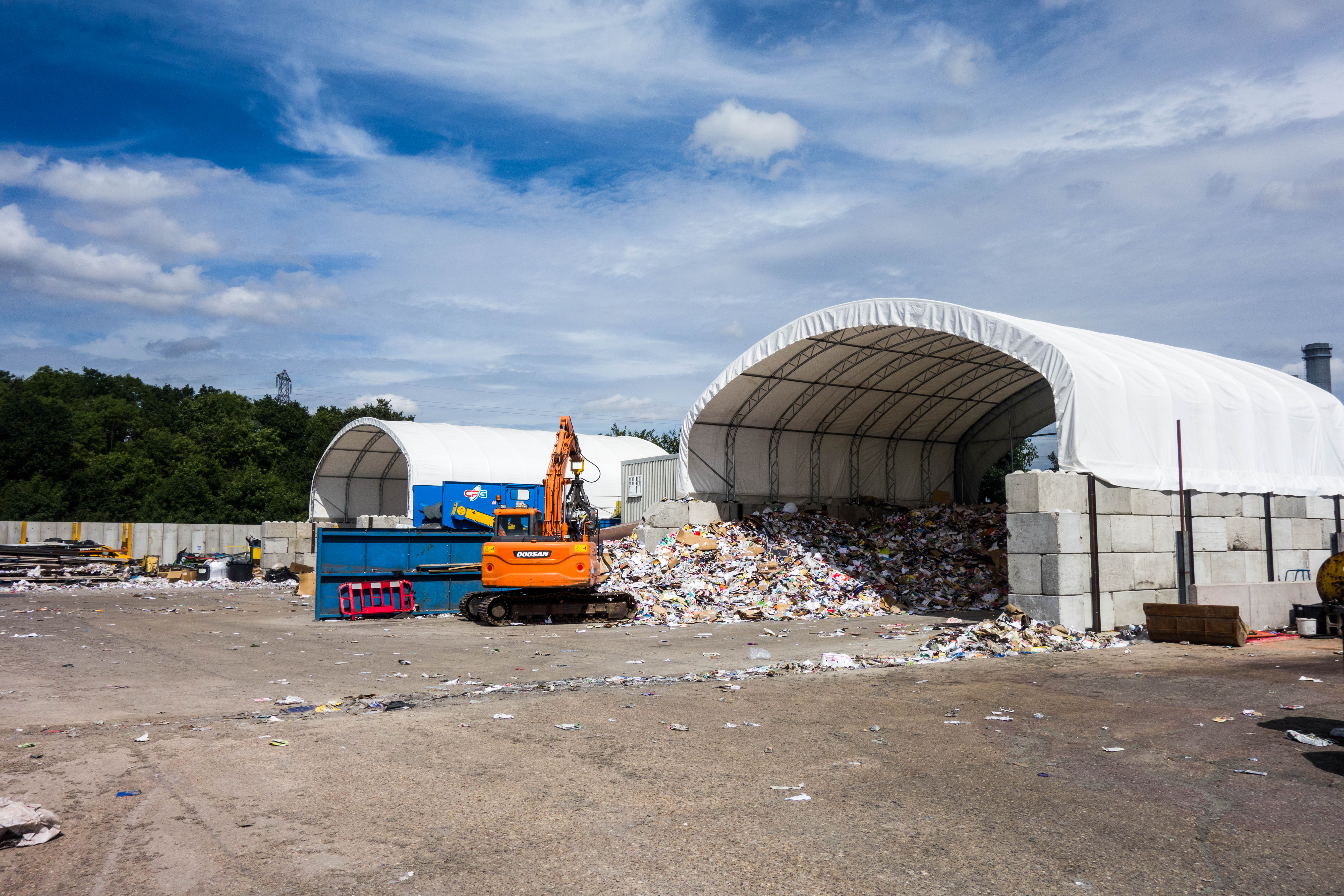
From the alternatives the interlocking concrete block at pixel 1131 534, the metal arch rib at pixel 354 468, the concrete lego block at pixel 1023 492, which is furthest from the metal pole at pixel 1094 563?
the metal arch rib at pixel 354 468

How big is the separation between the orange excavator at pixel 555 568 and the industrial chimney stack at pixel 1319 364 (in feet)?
80.2

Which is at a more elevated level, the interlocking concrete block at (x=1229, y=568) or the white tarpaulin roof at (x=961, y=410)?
the white tarpaulin roof at (x=961, y=410)

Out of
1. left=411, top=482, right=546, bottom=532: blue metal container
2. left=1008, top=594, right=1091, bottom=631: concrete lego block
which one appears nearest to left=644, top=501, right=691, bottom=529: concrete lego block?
left=411, top=482, right=546, bottom=532: blue metal container

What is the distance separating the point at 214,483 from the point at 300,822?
56755 mm

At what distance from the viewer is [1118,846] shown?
4.74 metres

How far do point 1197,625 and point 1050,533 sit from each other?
248 centimetres

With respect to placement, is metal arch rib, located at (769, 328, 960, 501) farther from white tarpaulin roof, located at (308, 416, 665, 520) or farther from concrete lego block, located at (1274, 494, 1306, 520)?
white tarpaulin roof, located at (308, 416, 665, 520)

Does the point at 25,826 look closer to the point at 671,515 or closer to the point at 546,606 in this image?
the point at 546,606

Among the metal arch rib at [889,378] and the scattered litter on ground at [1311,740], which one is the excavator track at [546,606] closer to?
the metal arch rib at [889,378]

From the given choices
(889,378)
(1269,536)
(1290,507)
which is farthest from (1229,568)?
(889,378)

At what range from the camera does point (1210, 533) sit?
15961mm

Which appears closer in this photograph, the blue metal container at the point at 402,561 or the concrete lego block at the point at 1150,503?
the concrete lego block at the point at 1150,503

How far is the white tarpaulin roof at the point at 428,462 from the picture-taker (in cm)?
3203

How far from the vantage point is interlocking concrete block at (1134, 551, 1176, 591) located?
14.8 meters
